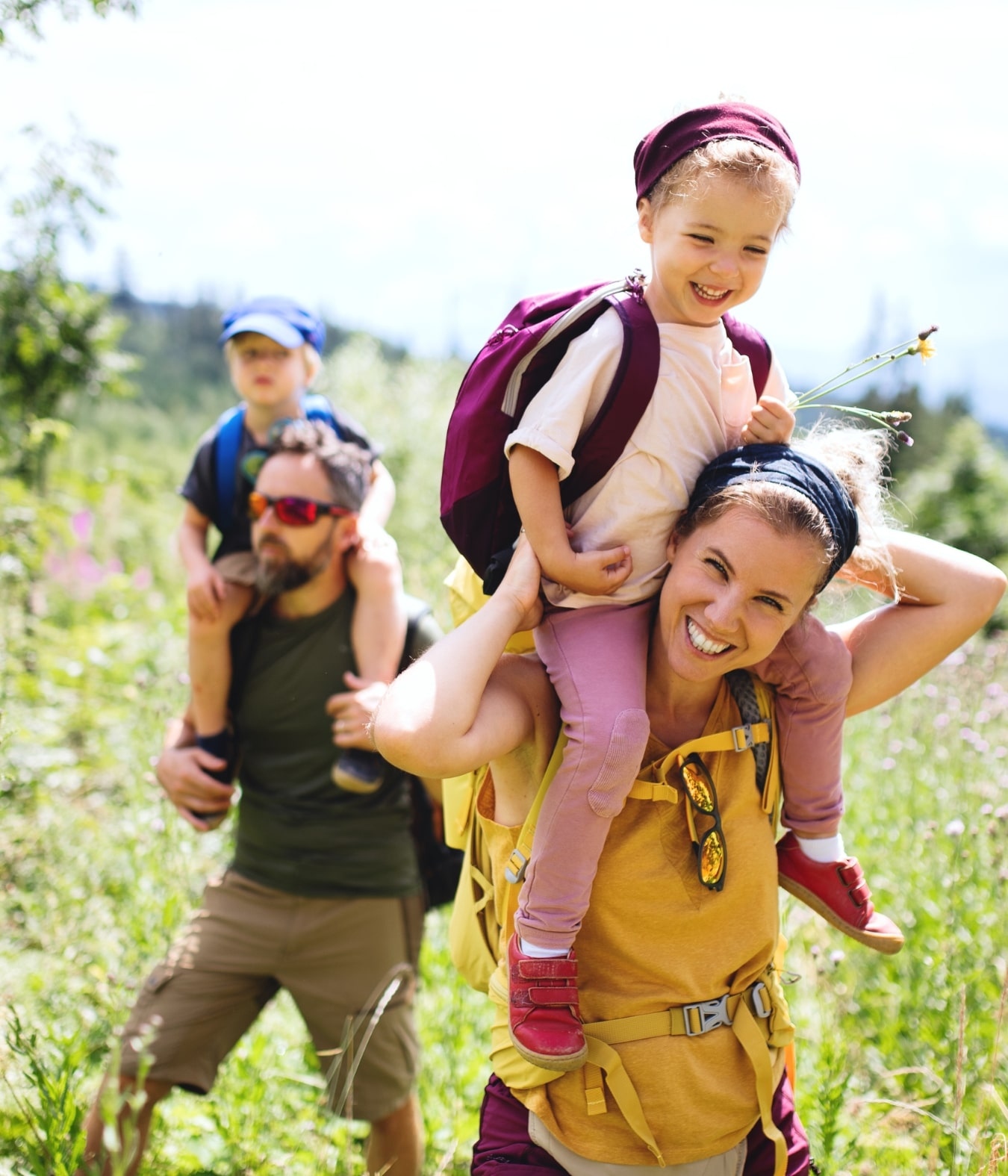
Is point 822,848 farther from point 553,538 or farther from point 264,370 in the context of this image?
point 264,370

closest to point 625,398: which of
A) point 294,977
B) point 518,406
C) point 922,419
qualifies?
point 518,406

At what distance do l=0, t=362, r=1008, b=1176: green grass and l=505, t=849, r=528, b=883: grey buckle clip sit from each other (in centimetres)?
91

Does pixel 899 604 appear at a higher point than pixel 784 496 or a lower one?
lower

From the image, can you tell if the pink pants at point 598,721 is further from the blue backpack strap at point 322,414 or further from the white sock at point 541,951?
the blue backpack strap at point 322,414

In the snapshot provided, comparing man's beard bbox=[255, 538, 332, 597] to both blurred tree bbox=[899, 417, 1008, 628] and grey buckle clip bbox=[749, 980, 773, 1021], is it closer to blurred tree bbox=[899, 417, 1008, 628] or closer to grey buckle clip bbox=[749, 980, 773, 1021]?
grey buckle clip bbox=[749, 980, 773, 1021]

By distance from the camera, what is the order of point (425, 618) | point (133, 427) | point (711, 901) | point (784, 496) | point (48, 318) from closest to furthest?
point (784, 496) → point (711, 901) → point (425, 618) → point (48, 318) → point (133, 427)

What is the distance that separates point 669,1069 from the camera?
1.80 meters

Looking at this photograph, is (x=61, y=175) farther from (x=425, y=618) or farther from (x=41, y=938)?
(x=41, y=938)

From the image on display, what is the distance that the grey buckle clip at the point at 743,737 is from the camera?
1.90 m

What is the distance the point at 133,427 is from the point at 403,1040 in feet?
95.2

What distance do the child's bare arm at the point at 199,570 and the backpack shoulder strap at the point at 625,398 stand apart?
5.42 ft

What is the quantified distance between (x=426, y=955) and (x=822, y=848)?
2475mm

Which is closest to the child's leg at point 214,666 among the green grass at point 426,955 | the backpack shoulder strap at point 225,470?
the backpack shoulder strap at point 225,470

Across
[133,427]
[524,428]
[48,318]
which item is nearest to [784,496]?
[524,428]
